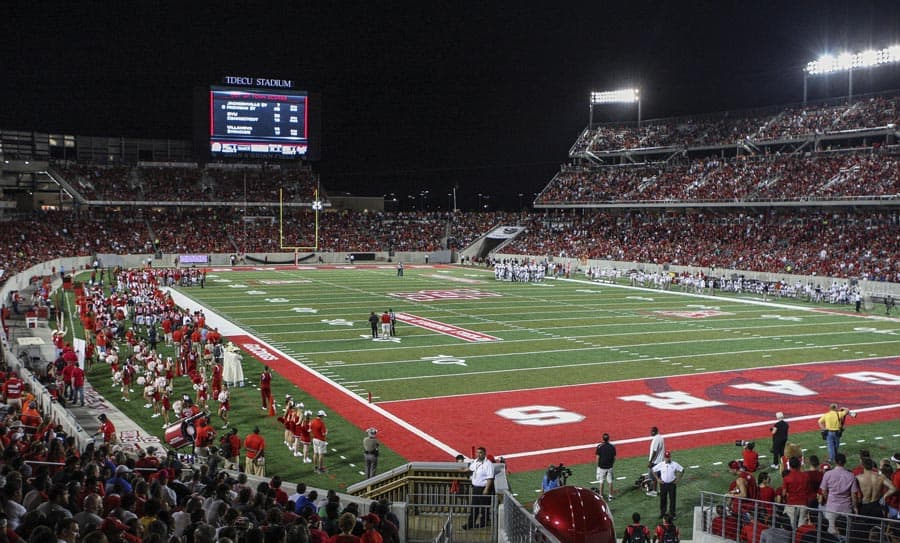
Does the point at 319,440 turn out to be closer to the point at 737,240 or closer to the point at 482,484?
the point at 482,484

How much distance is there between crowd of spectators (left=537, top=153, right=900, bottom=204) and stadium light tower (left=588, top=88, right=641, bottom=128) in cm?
623

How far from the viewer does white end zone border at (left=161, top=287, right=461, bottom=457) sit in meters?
12.2

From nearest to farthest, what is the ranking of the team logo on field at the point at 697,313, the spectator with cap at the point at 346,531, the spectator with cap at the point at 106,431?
the spectator with cap at the point at 346,531 < the spectator with cap at the point at 106,431 < the team logo on field at the point at 697,313

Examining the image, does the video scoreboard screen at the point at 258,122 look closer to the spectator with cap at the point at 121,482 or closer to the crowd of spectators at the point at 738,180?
the crowd of spectators at the point at 738,180

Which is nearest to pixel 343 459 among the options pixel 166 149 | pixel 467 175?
pixel 166 149

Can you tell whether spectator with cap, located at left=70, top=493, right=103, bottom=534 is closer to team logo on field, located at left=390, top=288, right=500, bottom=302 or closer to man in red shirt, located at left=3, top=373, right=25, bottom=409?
man in red shirt, located at left=3, top=373, right=25, bottom=409

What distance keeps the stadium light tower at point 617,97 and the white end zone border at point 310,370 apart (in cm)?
4323

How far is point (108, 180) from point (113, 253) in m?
11.4

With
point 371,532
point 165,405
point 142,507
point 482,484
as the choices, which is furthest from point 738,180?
point 142,507

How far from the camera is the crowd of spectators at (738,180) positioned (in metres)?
42.1

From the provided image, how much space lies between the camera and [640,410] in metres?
14.1

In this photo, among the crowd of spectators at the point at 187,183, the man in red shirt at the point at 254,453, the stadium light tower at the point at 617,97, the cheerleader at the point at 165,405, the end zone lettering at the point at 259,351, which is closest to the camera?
the man in red shirt at the point at 254,453

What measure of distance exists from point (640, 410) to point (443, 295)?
785 inches

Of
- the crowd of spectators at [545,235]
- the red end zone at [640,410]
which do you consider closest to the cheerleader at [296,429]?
the red end zone at [640,410]
